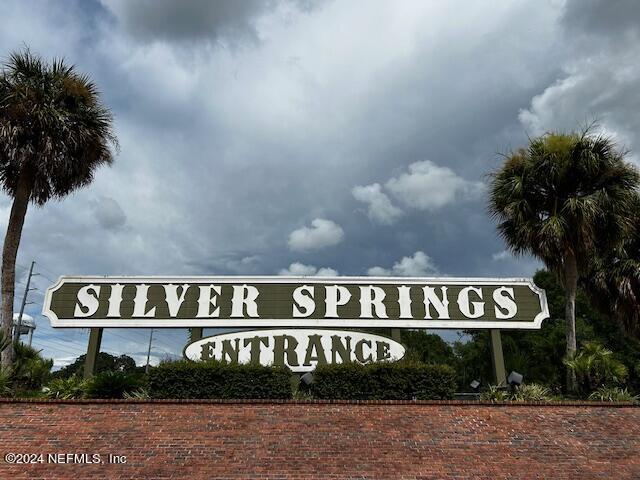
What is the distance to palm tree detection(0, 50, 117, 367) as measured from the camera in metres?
15.5

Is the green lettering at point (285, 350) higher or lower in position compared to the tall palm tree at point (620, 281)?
lower

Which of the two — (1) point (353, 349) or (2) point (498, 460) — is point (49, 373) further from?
(2) point (498, 460)

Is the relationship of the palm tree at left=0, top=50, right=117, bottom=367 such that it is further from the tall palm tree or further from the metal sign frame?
the tall palm tree

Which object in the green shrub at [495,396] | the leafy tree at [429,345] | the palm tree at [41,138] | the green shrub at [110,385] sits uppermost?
the palm tree at [41,138]

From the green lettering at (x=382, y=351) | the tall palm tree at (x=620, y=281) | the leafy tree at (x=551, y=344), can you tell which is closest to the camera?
the green lettering at (x=382, y=351)

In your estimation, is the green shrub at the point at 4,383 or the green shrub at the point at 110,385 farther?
the green shrub at the point at 110,385

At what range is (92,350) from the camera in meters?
15.8

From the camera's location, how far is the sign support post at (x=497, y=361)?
15617 mm

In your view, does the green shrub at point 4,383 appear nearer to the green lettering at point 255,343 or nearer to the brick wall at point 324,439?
the brick wall at point 324,439

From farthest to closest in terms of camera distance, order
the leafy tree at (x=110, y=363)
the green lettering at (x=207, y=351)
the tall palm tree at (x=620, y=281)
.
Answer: the leafy tree at (x=110, y=363) < the tall palm tree at (x=620, y=281) < the green lettering at (x=207, y=351)

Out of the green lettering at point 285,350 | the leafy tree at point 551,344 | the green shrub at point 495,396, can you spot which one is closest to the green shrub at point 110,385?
the green lettering at point 285,350

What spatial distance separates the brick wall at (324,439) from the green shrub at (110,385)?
1.40 metres

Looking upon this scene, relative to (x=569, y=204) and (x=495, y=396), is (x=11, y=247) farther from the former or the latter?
(x=569, y=204)

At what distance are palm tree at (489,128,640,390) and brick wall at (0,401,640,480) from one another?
5.26 m
